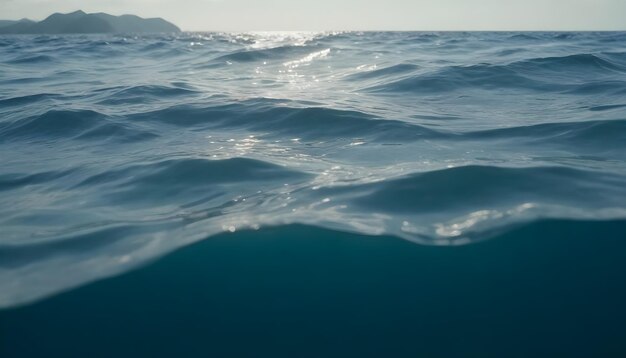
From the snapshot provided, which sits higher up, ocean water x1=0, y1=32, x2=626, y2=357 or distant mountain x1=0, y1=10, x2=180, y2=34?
distant mountain x1=0, y1=10, x2=180, y2=34

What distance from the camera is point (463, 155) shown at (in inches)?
158

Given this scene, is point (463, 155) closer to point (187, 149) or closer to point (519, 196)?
point (519, 196)

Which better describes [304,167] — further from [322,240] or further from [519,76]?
[519,76]

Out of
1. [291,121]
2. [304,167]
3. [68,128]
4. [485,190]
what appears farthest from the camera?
[68,128]

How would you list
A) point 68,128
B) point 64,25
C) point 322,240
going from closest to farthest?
1. point 322,240
2. point 68,128
3. point 64,25

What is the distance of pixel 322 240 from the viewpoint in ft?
8.73

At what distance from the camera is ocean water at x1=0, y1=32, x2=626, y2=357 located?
2.26m

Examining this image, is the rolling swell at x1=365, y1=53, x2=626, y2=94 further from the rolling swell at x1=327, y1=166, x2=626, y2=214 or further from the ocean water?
the rolling swell at x1=327, y1=166, x2=626, y2=214

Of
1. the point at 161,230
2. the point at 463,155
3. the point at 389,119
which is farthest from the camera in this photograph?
the point at 389,119

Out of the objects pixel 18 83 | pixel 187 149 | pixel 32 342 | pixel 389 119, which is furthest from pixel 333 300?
pixel 18 83

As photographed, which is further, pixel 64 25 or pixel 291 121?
pixel 64 25

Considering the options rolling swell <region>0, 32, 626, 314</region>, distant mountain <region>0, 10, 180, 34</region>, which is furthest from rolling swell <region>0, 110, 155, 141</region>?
distant mountain <region>0, 10, 180, 34</region>

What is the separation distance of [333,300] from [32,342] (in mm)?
1373

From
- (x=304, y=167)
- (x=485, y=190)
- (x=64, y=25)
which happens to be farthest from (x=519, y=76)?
(x=64, y=25)
